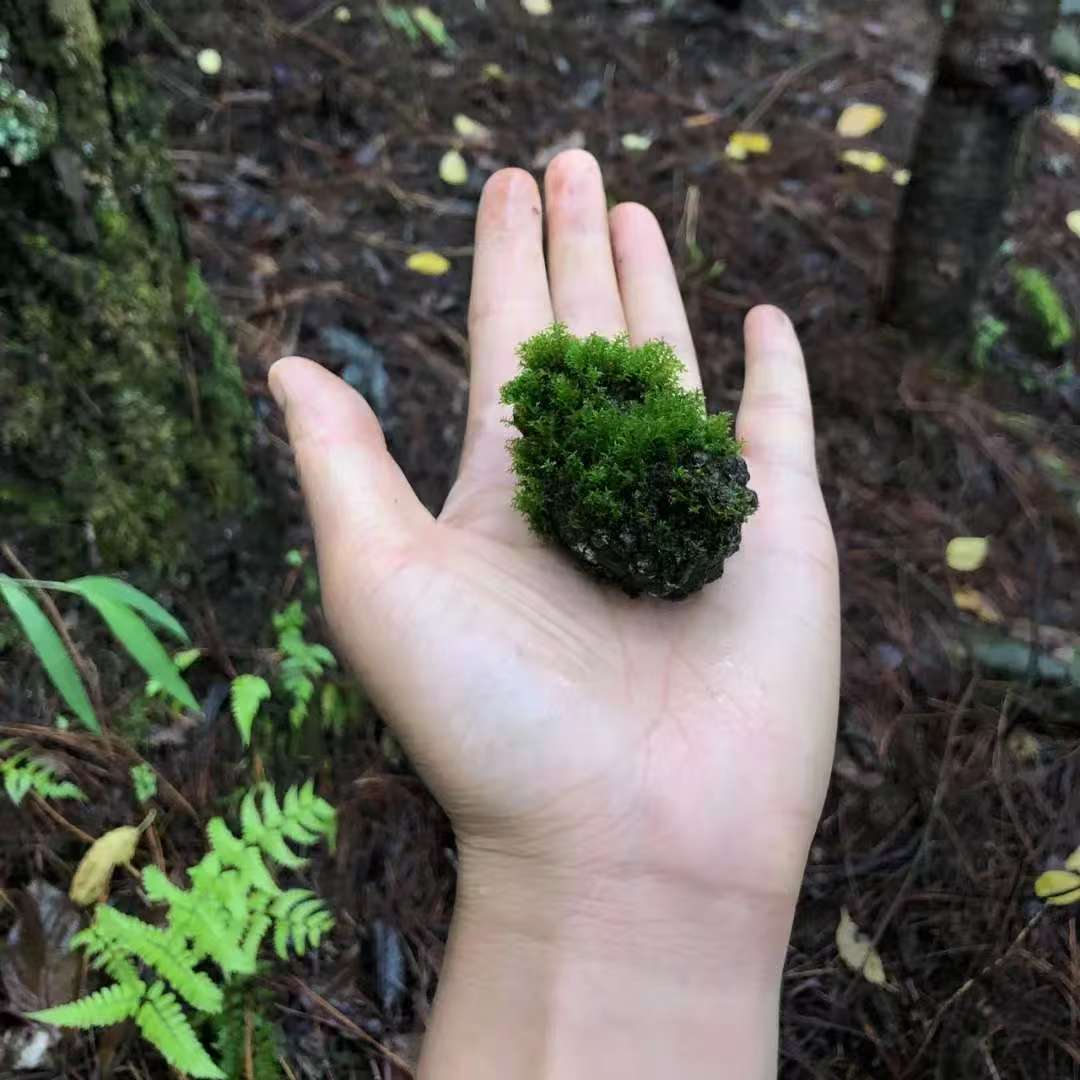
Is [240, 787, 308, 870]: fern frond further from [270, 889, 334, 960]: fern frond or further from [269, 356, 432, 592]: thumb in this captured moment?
[269, 356, 432, 592]: thumb

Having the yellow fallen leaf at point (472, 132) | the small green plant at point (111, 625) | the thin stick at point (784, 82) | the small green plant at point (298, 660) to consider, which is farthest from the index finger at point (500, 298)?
the thin stick at point (784, 82)

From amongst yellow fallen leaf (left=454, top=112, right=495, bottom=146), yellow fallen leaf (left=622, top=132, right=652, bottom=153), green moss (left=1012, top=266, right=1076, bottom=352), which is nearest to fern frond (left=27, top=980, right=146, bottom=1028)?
yellow fallen leaf (left=454, top=112, right=495, bottom=146)

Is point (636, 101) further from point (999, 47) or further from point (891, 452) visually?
point (891, 452)

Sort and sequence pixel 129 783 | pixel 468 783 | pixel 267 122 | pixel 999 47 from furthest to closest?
pixel 267 122
pixel 999 47
pixel 129 783
pixel 468 783

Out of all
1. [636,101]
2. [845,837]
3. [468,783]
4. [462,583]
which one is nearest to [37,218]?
[462,583]

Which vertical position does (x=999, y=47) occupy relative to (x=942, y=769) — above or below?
above

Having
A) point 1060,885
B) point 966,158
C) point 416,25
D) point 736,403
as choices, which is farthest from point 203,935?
point 416,25
